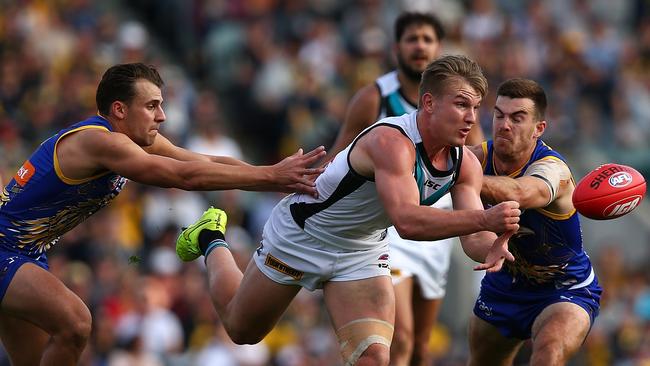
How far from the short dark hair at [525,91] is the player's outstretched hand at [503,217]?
1.61 meters

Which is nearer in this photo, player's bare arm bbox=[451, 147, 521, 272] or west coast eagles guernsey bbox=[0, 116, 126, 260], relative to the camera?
player's bare arm bbox=[451, 147, 521, 272]

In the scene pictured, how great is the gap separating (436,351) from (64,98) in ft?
18.4

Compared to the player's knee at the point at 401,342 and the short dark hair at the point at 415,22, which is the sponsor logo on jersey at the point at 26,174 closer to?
the player's knee at the point at 401,342

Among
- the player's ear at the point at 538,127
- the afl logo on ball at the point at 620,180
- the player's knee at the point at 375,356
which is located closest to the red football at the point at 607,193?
the afl logo on ball at the point at 620,180

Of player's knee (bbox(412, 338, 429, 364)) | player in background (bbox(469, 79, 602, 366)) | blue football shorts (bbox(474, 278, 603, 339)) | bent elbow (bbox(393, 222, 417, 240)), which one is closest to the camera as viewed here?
bent elbow (bbox(393, 222, 417, 240))

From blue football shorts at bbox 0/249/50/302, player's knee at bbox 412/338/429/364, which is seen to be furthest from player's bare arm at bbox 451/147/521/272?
blue football shorts at bbox 0/249/50/302

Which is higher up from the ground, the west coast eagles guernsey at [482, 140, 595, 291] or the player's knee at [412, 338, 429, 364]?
the west coast eagles guernsey at [482, 140, 595, 291]

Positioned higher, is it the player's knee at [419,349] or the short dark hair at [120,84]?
the short dark hair at [120,84]

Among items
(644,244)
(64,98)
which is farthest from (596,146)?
(64,98)

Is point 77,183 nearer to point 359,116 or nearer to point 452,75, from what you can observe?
point 452,75

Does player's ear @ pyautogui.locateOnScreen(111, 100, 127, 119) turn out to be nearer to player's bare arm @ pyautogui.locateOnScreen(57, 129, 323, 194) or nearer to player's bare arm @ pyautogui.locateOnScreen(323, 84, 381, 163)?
player's bare arm @ pyautogui.locateOnScreen(57, 129, 323, 194)

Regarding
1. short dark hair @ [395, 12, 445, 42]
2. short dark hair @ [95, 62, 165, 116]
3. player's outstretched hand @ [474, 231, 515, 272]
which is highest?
short dark hair @ [95, 62, 165, 116]

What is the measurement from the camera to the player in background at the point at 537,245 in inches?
338

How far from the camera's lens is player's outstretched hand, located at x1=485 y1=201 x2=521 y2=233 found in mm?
7328
